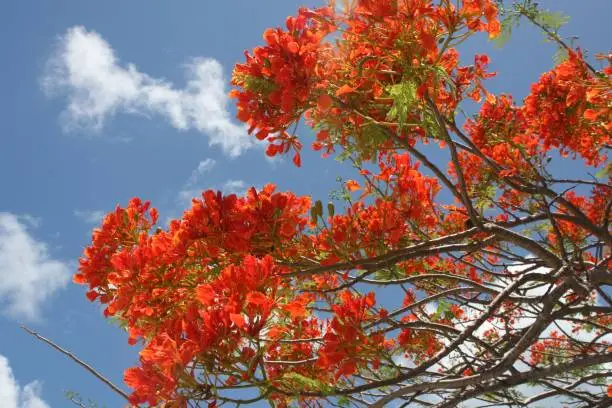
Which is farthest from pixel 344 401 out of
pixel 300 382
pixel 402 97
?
pixel 402 97

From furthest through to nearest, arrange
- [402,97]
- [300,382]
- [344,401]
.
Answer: [344,401]
[300,382]
[402,97]

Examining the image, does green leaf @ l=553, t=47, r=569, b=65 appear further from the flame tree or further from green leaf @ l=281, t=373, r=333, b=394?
green leaf @ l=281, t=373, r=333, b=394

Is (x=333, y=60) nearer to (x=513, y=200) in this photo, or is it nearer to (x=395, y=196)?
(x=395, y=196)

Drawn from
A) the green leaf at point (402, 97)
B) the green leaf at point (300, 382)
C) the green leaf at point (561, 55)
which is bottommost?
the green leaf at point (300, 382)

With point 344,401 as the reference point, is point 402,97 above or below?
above

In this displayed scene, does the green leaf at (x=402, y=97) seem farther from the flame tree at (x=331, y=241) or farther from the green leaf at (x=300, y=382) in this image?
the green leaf at (x=300, y=382)

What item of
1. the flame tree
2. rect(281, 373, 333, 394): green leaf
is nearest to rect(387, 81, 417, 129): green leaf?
the flame tree

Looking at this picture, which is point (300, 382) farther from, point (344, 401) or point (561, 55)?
point (561, 55)

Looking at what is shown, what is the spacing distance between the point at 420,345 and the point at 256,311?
111 inches

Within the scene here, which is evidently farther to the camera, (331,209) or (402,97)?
(331,209)

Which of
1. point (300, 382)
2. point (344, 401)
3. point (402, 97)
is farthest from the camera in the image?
point (344, 401)

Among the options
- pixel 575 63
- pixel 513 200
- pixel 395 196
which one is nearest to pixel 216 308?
pixel 395 196

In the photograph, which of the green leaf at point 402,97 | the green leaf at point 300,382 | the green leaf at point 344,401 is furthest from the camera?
the green leaf at point 344,401

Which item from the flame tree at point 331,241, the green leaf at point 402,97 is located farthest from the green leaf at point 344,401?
the green leaf at point 402,97
